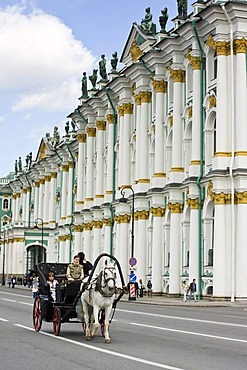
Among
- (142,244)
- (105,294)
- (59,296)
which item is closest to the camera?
(105,294)

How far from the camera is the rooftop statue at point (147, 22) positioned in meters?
61.1

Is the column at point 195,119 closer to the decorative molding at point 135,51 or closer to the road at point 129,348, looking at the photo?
the decorative molding at point 135,51

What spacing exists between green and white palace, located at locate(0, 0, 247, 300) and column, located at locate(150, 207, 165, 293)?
0.07m

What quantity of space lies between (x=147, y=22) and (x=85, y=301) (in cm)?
4677

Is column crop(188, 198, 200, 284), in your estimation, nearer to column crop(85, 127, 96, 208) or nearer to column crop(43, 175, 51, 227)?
column crop(85, 127, 96, 208)

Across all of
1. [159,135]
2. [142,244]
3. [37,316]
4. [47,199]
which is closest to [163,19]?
[159,135]

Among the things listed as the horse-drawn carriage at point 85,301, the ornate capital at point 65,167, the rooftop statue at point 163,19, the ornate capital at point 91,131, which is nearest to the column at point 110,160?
the ornate capital at point 91,131

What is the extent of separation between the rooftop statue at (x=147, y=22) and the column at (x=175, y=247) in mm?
16105

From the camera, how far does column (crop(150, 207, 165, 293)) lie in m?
54.2

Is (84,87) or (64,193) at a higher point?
(84,87)

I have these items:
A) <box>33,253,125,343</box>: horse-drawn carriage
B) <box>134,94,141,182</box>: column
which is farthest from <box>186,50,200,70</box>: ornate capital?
<box>33,253,125,343</box>: horse-drawn carriage

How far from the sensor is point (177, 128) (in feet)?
171

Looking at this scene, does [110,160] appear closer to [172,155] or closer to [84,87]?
[84,87]

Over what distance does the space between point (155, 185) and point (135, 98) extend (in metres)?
8.32
